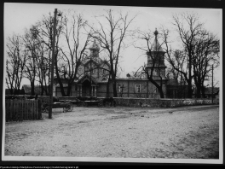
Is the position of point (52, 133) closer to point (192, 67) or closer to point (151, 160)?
point (151, 160)

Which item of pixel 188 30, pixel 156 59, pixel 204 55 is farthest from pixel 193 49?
pixel 156 59

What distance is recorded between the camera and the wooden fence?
354 inches

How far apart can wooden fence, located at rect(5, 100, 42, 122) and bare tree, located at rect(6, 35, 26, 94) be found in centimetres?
91

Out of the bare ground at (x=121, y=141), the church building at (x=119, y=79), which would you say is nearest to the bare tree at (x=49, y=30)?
the church building at (x=119, y=79)

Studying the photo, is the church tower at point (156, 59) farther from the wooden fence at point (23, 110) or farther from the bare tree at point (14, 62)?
the wooden fence at point (23, 110)

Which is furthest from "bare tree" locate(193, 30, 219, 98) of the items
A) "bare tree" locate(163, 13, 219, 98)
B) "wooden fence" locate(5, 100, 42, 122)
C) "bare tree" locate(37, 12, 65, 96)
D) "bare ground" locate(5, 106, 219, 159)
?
"wooden fence" locate(5, 100, 42, 122)

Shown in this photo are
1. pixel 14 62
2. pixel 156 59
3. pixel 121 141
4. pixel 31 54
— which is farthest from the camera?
pixel 156 59

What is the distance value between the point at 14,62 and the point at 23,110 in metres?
2.72

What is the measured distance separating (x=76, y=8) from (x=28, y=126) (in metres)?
5.08

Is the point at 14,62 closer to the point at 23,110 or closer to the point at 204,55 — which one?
the point at 23,110

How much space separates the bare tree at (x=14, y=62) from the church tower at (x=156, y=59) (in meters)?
5.82

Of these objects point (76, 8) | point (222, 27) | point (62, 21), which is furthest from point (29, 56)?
point (222, 27)

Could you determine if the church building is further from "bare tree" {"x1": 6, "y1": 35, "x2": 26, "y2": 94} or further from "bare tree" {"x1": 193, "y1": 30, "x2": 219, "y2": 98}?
"bare tree" {"x1": 6, "y1": 35, "x2": 26, "y2": 94}

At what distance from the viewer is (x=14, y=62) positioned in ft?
26.8
